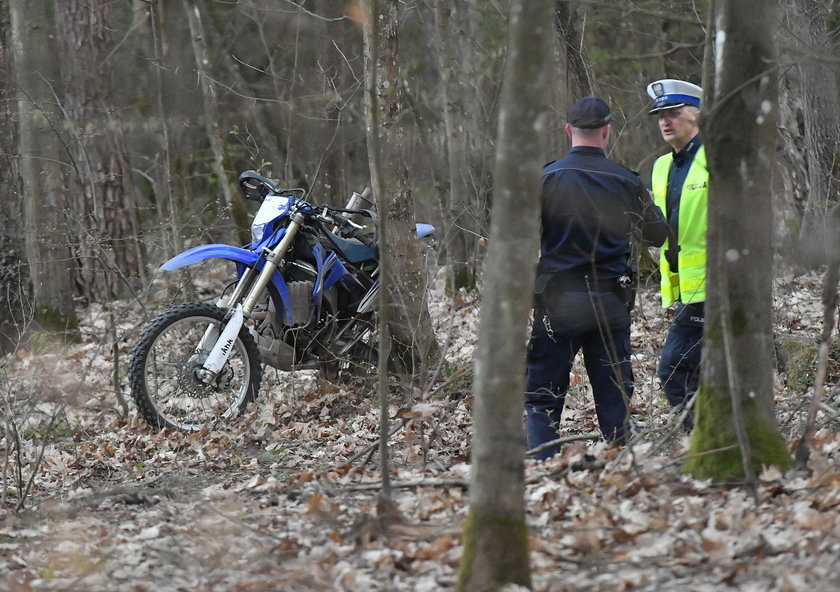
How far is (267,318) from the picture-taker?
830 centimetres

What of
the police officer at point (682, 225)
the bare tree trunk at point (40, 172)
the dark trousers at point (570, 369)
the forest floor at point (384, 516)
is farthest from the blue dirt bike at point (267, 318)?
the bare tree trunk at point (40, 172)

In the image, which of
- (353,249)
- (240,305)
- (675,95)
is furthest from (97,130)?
(675,95)

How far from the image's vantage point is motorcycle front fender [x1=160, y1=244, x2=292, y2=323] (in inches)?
311

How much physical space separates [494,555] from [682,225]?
351cm

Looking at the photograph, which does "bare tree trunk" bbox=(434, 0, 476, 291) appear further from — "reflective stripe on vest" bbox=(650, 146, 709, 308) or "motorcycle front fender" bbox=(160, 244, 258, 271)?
"reflective stripe on vest" bbox=(650, 146, 709, 308)

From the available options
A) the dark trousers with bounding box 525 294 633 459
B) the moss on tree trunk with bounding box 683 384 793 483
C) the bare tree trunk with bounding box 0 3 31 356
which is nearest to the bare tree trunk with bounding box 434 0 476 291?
the bare tree trunk with bounding box 0 3 31 356

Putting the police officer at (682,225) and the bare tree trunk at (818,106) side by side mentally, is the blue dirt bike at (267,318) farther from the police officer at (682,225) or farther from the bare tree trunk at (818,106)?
the bare tree trunk at (818,106)

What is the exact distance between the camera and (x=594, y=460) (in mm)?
5375

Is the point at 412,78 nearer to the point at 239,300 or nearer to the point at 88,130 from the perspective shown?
the point at 88,130

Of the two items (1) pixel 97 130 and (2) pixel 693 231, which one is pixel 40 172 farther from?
(2) pixel 693 231

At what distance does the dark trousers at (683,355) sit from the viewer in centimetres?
657

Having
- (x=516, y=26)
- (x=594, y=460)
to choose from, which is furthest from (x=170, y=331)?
(x=516, y=26)

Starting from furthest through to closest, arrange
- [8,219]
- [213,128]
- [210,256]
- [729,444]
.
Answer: [213,128] < [8,219] < [210,256] < [729,444]

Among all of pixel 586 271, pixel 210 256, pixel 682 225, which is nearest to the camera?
pixel 586 271
